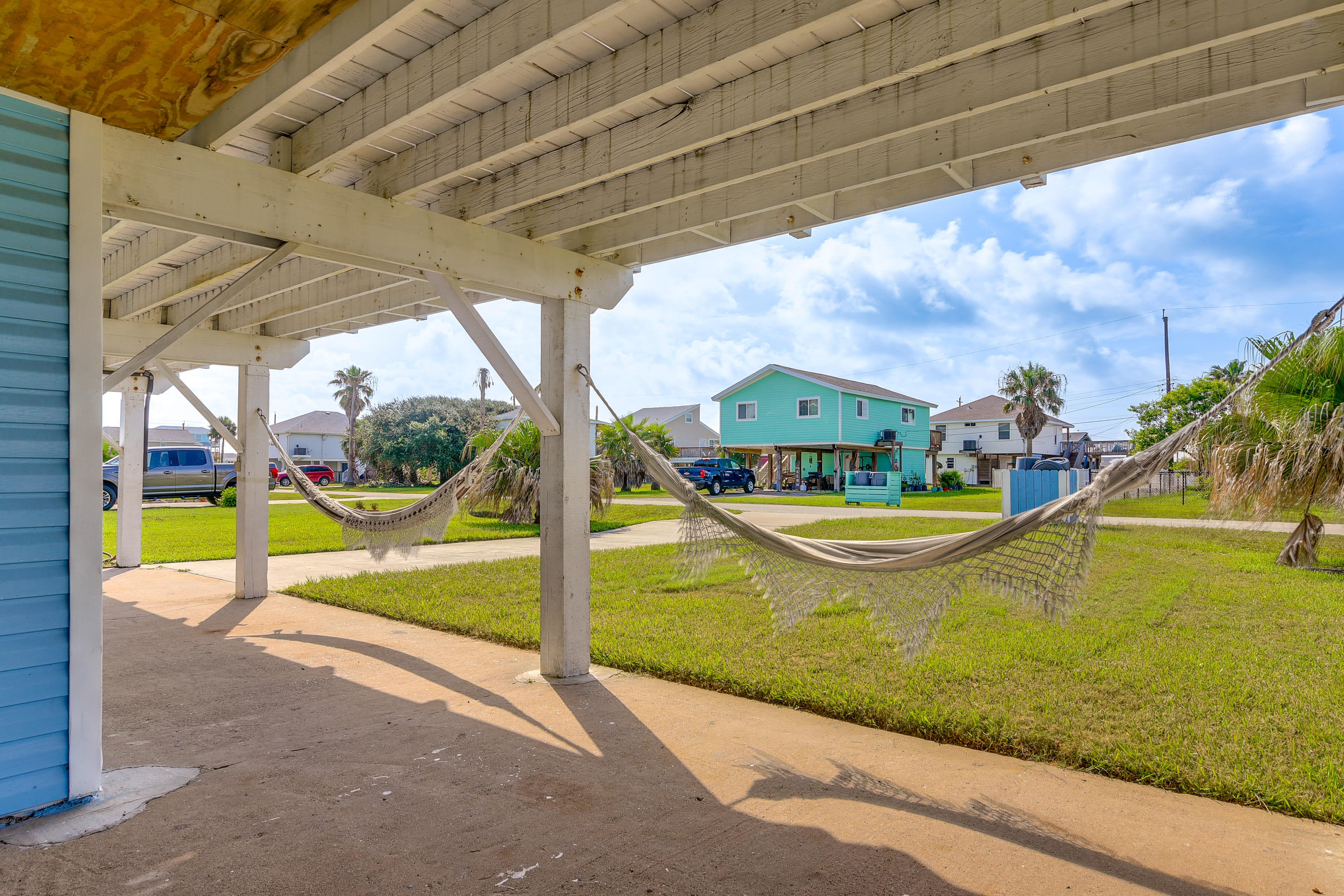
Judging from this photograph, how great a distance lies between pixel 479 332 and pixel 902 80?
216cm

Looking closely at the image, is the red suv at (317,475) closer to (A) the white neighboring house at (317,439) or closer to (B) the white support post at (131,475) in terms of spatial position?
(A) the white neighboring house at (317,439)

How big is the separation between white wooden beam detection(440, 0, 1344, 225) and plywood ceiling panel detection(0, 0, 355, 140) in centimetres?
139

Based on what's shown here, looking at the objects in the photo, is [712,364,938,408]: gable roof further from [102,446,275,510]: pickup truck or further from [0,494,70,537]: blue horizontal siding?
[0,494,70,537]: blue horizontal siding

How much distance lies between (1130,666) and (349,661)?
4394 mm

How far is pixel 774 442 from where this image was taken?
26531 mm

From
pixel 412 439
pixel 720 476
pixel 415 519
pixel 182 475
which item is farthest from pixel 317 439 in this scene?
pixel 415 519

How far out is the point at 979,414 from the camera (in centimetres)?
3706

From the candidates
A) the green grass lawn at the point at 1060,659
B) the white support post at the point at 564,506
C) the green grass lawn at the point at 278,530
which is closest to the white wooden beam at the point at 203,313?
the white support post at the point at 564,506

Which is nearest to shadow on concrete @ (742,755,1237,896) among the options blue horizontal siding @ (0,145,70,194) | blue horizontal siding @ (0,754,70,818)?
blue horizontal siding @ (0,754,70,818)

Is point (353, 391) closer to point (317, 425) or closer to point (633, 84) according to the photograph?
point (317, 425)

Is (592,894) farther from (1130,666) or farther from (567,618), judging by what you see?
(1130,666)

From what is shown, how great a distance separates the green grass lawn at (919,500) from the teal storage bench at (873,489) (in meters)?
0.19

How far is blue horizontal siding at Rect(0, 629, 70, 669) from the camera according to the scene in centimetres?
235

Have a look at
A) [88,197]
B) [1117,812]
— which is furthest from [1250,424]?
[88,197]
